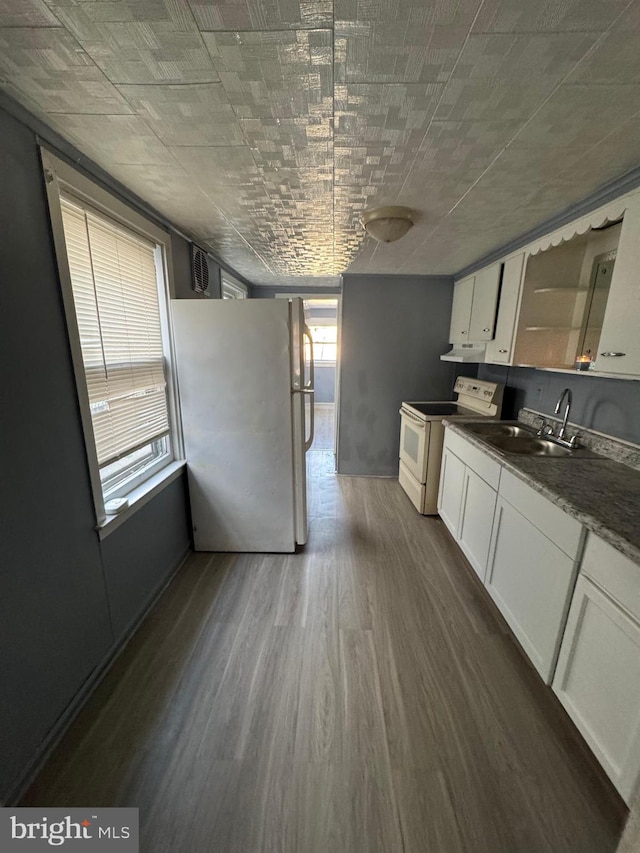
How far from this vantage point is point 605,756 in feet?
3.54

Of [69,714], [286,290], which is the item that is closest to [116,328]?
[69,714]

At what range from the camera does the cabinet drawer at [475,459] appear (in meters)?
1.88

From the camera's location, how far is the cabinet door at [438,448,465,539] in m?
2.37

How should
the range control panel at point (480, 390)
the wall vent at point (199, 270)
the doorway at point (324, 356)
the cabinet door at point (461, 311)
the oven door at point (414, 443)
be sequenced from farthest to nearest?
1. the doorway at point (324, 356)
2. the cabinet door at point (461, 311)
3. the oven door at point (414, 443)
4. the range control panel at point (480, 390)
5. the wall vent at point (199, 270)

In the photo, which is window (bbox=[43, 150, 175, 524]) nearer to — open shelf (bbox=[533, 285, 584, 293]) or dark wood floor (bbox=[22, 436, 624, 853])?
dark wood floor (bbox=[22, 436, 624, 853])

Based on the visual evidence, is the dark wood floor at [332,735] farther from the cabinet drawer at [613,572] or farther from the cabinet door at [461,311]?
the cabinet door at [461,311]

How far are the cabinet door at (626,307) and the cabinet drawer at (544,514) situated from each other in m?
0.67

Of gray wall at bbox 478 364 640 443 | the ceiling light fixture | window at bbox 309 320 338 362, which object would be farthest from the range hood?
window at bbox 309 320 338 362

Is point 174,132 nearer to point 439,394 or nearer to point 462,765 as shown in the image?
point 462,765

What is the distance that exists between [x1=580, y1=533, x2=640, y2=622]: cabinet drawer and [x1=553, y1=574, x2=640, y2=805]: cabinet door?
0.10 ft

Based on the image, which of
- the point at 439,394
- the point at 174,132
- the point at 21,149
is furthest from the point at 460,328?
the point at 21,149

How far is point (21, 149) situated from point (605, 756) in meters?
2.85

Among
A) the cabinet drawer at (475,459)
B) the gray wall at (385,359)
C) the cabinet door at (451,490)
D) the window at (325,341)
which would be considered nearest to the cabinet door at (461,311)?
the gray wall at (385,359)

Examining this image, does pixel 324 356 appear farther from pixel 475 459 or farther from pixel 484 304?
pixel 475 459
